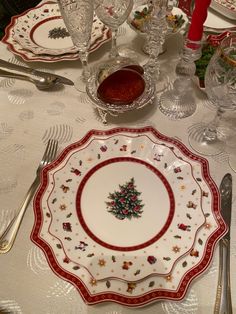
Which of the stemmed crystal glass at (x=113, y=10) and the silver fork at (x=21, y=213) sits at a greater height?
the stemmed crystal glass at (x=113, y=10)

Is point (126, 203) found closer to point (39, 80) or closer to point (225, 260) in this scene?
point (225, 260)

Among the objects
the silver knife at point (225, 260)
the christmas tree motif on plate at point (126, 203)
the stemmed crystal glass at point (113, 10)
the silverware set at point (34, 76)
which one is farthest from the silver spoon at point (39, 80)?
the silver knife at point (225, 260)

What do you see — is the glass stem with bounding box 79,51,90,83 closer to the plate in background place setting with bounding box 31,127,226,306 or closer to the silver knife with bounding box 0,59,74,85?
the silver knife with bounding box 0,59,74,85

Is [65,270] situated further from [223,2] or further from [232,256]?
[223,2]

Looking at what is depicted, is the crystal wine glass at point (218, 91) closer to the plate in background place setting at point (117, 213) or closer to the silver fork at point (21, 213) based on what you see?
the plate in background place setting at point (117, 213)

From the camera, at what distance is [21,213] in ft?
1.57

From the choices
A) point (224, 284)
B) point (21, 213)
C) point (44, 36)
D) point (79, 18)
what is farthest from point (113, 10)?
point (224, 284)

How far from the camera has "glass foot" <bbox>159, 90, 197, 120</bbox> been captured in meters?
0.62

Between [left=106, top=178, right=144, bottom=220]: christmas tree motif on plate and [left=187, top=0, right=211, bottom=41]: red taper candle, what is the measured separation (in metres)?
0.26

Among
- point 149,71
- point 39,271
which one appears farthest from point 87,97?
point 39,271

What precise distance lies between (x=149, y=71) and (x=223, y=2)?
0.33 metres

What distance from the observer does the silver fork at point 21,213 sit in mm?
451

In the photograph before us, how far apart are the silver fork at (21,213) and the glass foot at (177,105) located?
24 cm

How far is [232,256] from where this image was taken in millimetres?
448
